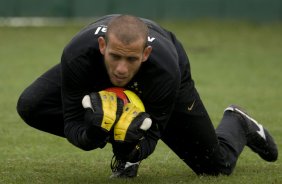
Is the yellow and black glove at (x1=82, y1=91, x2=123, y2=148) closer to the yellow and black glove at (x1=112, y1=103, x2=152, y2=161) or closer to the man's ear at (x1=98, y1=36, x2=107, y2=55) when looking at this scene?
the yellow and black glove at (x1=112, y1=103, x2=152, y2=161)

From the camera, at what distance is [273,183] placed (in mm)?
6574

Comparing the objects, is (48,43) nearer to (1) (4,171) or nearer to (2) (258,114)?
(2) (258,114)

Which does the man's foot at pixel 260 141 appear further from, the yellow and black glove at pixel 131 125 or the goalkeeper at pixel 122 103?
the yellow and black glove at pixel 131 125

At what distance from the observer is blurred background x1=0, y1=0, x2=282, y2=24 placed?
26888 millimetres

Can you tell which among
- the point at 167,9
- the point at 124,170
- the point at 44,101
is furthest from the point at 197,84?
the point at 167,9

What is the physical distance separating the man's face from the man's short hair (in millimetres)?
32

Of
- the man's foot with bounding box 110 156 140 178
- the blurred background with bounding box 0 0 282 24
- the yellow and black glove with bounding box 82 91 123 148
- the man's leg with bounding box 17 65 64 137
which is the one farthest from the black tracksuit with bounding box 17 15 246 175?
the blurred background with bounding box 0 0 282 24

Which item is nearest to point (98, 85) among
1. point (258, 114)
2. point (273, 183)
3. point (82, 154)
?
point (273, 183)

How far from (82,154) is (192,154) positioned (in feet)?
5.80

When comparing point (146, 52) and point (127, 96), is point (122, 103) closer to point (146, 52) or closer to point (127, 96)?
point (127, 96)

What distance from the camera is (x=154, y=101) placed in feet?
19.3

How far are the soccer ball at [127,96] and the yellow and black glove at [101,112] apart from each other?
6cm

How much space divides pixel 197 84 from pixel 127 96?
917cm

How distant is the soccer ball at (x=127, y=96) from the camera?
5613mm
